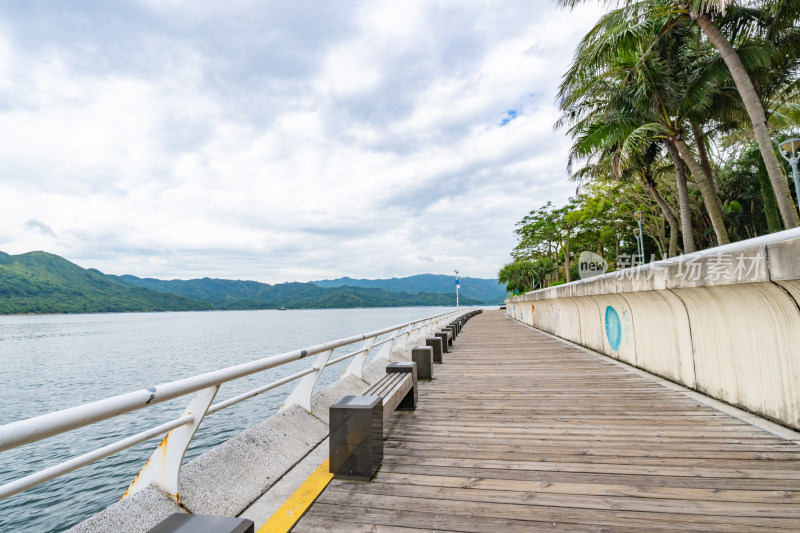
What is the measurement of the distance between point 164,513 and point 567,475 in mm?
2871

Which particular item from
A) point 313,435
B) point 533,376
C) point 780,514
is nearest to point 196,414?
point 313,435

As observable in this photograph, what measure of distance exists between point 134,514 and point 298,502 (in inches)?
39.2

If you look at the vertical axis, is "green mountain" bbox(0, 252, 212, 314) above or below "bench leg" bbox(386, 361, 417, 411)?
above

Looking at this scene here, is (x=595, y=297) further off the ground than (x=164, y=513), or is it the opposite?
(x=595, y=297)

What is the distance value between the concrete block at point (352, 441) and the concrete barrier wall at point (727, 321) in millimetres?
3586

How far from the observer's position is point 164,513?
2.35 meters

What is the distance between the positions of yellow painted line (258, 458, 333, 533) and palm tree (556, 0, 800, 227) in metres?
12.2

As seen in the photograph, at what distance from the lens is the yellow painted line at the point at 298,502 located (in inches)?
96.5

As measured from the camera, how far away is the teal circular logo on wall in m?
7.88

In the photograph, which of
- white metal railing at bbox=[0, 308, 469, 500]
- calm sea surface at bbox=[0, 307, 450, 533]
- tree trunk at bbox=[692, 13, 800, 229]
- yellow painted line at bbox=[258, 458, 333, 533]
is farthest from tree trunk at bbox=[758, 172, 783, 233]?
yellow painted line at bbox=[258, 458, 333, 533]

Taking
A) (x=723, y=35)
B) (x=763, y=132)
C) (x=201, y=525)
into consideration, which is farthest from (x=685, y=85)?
(x=201, y=525)

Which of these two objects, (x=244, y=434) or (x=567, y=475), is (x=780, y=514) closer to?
(x=567, y=475)

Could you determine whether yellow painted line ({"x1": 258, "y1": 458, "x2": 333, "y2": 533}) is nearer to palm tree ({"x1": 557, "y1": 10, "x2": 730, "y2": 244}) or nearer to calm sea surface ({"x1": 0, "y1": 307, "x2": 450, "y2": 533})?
calm sea surface ({"x1": 0, "y1": 307, "x2": 450, "y2": 533})

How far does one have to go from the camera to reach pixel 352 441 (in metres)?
3.08
